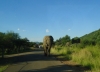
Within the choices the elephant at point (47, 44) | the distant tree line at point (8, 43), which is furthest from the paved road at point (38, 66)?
the elephant at point (47, 44)

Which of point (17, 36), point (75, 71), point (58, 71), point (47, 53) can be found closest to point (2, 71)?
point (58, 71)

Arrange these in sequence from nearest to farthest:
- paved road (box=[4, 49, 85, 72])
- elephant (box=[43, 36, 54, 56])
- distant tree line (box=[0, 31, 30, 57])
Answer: paved road (box=[4, 49, 85, 72]) < distant tree line (box=[0, 31, 30, 57]) < elephant (box=[43, 36, 54, 56])

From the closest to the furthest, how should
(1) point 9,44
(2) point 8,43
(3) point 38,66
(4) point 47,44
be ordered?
(3) point 38,66 → (4) point 47,44 → (2) point 8,43 → (1) point 9,44

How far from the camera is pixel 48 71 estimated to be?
13.4 m

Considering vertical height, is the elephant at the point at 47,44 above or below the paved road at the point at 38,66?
above

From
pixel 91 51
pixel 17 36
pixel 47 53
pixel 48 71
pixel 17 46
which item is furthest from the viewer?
pixel 17 36

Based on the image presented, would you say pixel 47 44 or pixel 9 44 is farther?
pixel 9 44

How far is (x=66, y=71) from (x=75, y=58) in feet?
27.0

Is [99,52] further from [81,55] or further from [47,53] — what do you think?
[47,53]

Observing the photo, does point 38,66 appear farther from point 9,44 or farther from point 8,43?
point 9,44

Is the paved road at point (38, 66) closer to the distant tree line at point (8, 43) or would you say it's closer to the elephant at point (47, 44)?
the distant tree line at point (8, 43)

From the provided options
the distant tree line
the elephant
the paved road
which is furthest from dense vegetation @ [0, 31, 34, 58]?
the paved road

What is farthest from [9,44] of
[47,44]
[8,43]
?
[47,44]

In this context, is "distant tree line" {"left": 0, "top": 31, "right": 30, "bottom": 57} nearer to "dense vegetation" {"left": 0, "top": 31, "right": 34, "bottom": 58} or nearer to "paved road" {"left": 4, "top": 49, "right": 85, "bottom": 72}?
"dense vegetation" {"left": 0, "top": 31, "right": 34, "bottom": 58}
